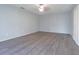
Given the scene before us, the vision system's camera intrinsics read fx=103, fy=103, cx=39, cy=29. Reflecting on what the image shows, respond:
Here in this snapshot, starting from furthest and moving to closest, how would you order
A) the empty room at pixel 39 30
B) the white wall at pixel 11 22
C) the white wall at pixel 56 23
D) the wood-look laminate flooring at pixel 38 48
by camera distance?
the white wall at pixel 56 23 < the white wall at pixel 11 22 < the empty room at pixel 39 30 < the wood-look laminate flooring at pixel 38 48

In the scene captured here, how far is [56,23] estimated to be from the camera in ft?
35.8

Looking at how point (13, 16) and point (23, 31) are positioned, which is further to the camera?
point (23, 31)

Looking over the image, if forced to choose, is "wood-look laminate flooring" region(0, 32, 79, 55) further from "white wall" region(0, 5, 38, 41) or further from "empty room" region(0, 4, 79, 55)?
"white wall" region(0, 5, 38, 41)

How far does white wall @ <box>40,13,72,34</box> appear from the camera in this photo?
31.8ft

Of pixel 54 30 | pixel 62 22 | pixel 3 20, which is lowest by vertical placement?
pixel 54 30

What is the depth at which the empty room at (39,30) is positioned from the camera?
4.21m

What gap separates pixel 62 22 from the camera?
10.3m

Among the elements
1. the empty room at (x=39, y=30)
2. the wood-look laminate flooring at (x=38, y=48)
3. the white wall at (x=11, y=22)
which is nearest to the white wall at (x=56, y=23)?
the empty room at (x=39, y=30)

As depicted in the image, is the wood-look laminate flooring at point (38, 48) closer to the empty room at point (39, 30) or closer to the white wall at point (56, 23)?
the empty room at point (39, 30)

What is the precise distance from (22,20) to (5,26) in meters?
2.15

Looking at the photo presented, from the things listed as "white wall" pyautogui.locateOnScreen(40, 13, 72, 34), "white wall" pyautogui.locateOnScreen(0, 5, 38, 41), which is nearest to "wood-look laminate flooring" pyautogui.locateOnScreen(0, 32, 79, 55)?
"white wall" pyautogui.locateOnScreen(0, 5, 38, 41)
